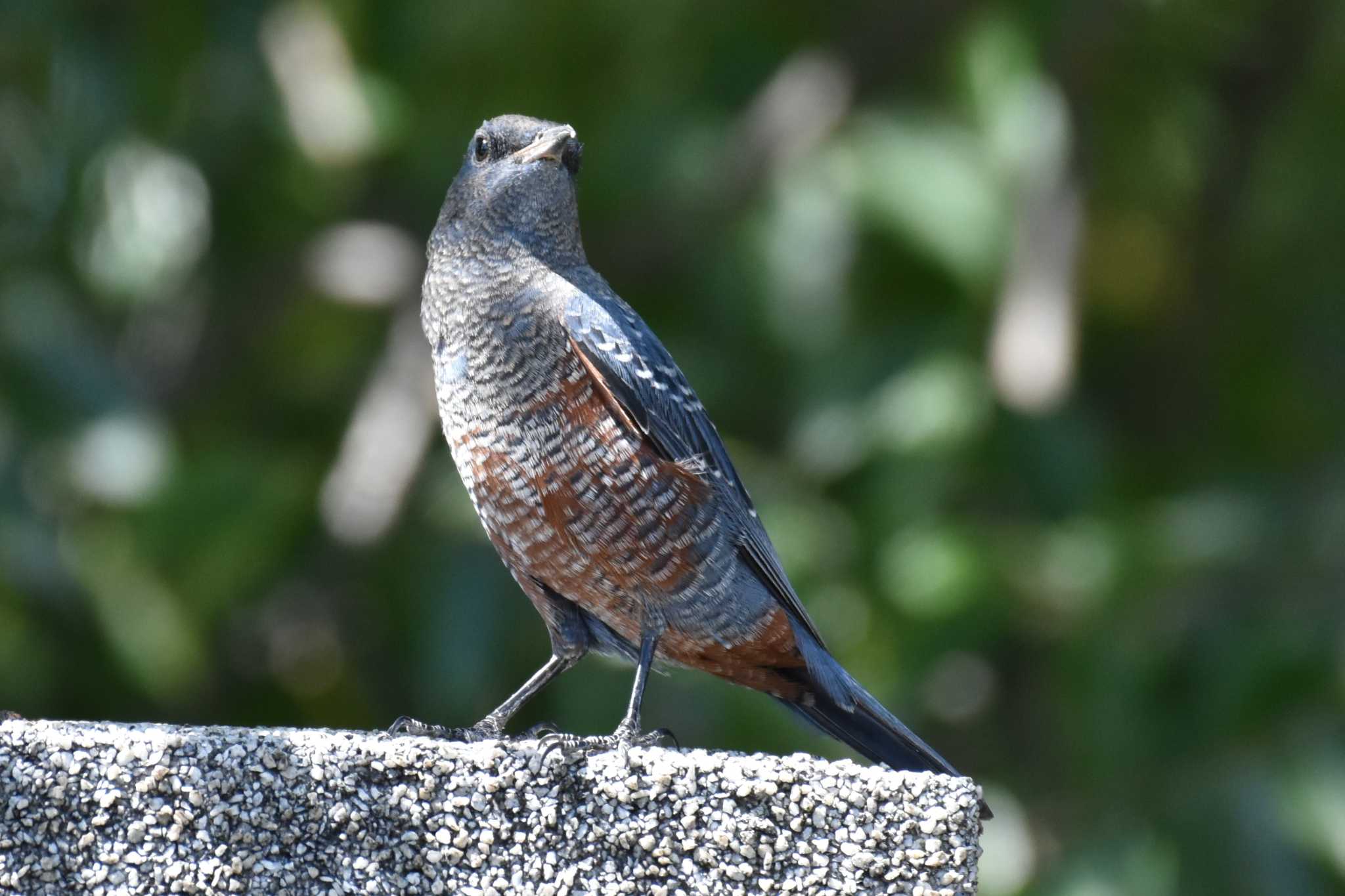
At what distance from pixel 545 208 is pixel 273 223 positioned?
4.82 m

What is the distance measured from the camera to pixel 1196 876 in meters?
6.16

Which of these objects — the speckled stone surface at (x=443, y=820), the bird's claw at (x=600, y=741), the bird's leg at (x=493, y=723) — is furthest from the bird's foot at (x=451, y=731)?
the speckled stone surface at (x=443, y=820)

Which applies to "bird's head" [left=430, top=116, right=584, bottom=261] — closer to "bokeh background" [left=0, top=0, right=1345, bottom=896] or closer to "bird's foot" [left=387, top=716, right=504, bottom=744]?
"bird's foot" [left=387, top=716, right=504, bottom=744]

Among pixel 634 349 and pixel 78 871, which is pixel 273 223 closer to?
pixel 634 349

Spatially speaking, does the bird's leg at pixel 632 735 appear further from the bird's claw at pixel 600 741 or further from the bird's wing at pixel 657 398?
the bird's wing at pixel 657 398

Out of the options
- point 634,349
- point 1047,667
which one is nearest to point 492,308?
point 634,349

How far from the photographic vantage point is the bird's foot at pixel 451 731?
9.26 ft

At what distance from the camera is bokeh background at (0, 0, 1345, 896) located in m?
6.43

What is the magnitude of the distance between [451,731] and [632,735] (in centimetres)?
33

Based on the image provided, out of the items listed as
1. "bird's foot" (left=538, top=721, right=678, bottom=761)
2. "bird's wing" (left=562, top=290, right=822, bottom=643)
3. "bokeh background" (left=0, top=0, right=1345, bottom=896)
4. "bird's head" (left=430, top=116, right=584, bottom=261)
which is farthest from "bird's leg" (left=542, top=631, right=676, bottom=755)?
"bokeh background" (left=0, top=0, right=1345, bottom=896)

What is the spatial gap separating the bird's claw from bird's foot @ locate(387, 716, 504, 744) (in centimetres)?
21

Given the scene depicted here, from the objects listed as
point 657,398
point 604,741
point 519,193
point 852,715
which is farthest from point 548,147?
point 604,741

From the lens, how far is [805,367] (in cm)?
695

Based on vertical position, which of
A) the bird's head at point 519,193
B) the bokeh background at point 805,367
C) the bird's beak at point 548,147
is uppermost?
the bird's beak at point 548,147
